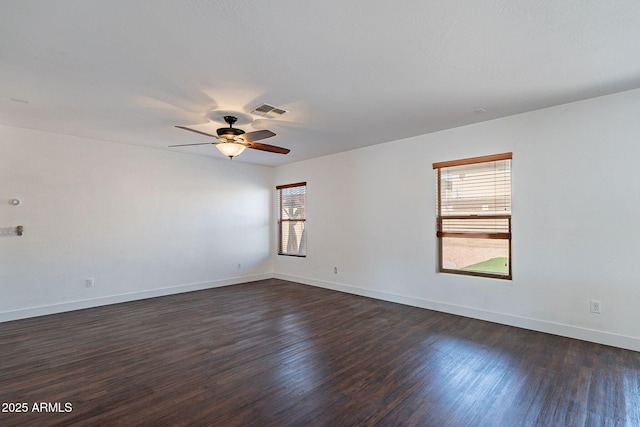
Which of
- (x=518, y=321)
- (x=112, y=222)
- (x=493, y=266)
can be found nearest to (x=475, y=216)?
(x=493, y=266)

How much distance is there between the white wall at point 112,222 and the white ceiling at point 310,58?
0.92m

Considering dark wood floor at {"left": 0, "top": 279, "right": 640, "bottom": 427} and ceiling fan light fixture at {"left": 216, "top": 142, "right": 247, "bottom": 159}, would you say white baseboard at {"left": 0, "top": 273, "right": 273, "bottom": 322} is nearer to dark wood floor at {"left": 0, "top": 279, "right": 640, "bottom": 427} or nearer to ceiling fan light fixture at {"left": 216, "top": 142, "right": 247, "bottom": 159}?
dark wood floor at {"left": 0, "top": 279, "right": 640, "bottom": 427}

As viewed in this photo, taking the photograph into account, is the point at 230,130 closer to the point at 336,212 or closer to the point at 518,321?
the point at 336,212

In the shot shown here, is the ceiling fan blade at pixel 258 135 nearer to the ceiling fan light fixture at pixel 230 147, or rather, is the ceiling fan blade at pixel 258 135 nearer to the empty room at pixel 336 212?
the empty room at pixel 336 212

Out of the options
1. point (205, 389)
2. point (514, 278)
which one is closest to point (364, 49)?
point (205, 389)

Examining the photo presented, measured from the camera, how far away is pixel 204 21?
2.04m

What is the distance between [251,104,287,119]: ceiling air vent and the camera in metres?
3.50

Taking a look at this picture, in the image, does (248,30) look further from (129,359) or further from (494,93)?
(129,359)

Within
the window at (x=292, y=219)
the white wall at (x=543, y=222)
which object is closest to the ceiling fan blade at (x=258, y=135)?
the white wall at (x=543, y=222)

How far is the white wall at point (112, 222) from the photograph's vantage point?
4.31 metres

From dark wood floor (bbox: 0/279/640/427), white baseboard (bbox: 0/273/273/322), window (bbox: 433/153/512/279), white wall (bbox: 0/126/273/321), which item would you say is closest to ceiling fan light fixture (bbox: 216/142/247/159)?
dark wood floor (bbox: 0/279/640/427)

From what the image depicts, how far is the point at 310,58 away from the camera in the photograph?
250 cm

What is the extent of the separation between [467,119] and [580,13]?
82.0 inches

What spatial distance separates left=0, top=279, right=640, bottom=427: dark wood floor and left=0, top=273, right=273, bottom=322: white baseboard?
0.76 ft
